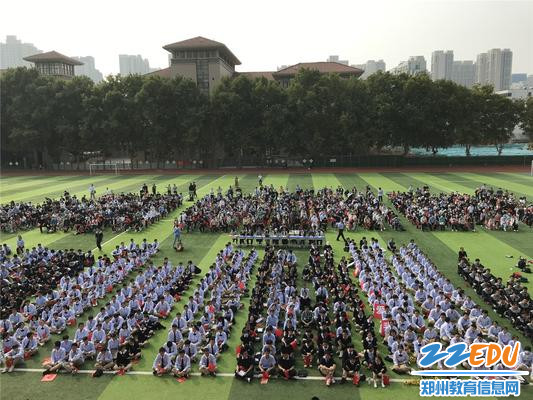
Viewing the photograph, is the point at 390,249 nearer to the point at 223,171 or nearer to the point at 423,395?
the point at 423,395

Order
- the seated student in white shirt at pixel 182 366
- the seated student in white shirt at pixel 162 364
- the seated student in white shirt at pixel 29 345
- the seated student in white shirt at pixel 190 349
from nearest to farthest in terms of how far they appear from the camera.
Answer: the seated student in white shirt at pixel 182 366 → the seated student in white shirt at pixel 162 364 → the seated student in white shirt at pixel 190 349 → the seated student in white shirt at pixel 29 345

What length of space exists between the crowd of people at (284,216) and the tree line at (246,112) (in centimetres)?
3017

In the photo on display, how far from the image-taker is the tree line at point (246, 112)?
59.2 metres

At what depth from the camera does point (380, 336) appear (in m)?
14.1

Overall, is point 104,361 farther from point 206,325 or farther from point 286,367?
point 286,367

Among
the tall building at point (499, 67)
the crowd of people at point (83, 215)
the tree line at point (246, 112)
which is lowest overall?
the crowd of people at point (83, 215)

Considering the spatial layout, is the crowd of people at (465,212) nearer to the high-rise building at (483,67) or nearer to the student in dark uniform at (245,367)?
the student in dark uniform at (245,367)

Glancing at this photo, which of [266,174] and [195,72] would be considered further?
[195,72]

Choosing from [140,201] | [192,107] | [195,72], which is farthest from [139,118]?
[140,201]

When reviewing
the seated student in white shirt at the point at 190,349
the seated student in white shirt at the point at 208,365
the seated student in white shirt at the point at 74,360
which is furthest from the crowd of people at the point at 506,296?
the seated student in white shirt at the point at 74,360

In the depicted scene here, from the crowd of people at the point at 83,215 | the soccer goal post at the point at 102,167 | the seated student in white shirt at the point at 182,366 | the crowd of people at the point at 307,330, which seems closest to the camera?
the crowd of people at the point at 307,330

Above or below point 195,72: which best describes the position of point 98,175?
below

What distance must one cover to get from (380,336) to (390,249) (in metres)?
9.36

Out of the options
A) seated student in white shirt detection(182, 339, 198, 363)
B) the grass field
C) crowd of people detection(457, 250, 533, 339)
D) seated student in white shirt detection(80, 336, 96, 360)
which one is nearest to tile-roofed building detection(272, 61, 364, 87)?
the grass field
